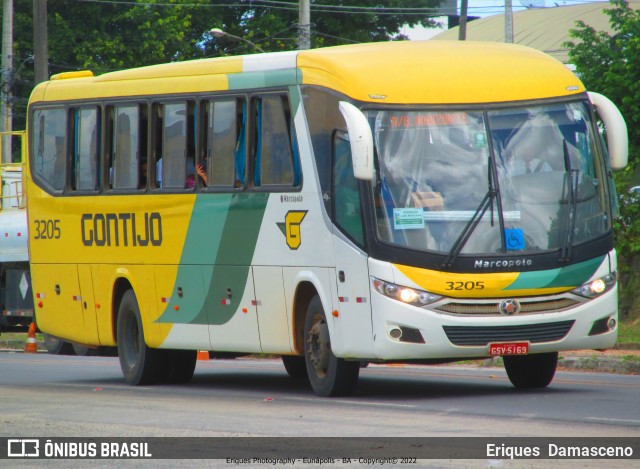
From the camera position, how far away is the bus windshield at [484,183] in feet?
46.2

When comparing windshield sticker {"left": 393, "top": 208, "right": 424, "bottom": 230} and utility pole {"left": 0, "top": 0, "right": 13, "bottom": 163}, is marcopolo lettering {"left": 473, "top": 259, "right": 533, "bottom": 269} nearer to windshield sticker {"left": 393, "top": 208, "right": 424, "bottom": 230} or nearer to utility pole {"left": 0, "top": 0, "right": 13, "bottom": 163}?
windshield sticker {"left": 393, "top": 208, "right": 424, "bottom": 230}

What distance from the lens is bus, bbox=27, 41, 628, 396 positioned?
1400cm

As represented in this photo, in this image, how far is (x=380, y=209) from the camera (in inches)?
555

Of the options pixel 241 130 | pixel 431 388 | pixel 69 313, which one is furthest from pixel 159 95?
pixel 431 388

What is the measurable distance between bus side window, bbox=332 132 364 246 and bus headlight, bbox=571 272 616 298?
6.84 feet

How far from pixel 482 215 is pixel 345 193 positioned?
1.33 meters

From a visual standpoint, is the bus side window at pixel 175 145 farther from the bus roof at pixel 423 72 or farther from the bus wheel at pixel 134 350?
the bus wheel at pixel 134 350

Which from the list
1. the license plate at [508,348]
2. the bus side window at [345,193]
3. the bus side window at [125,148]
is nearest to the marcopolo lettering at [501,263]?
the license plate at [508,348]

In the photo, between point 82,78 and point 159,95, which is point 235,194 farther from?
point 82,78

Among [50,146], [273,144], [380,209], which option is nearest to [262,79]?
[273,144]

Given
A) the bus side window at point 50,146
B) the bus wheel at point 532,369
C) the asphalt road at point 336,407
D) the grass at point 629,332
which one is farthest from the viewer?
the grass at point 629,332

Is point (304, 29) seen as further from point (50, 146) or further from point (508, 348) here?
point (508, 348)

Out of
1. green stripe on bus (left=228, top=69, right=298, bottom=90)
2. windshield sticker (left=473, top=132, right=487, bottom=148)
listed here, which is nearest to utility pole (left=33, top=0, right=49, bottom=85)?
green stripe on bus (left=228, top=69, right=298, bottom=90)

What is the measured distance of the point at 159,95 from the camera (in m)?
17.8
